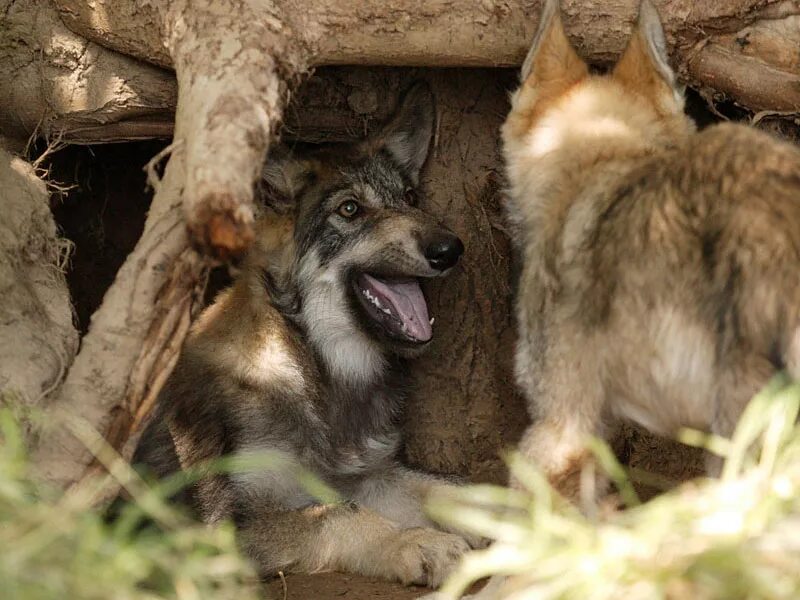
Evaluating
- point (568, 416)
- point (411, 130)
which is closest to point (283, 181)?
point (411, 130)

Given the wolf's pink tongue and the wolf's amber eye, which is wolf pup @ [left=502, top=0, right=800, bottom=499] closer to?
the wolf's pink tongue

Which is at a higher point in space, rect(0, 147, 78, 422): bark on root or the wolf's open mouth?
rect(0, 147, 78, 422): bark on root

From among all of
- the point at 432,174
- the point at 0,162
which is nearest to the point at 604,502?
the point at 432,174

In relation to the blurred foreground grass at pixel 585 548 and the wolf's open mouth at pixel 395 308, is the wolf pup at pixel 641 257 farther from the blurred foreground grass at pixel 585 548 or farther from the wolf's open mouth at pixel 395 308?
the wolf's open mouth at pixel 395 308

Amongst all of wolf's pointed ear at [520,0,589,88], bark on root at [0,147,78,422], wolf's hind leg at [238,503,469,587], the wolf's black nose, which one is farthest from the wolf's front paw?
wolf's pointed ear at [520,0,589,88]

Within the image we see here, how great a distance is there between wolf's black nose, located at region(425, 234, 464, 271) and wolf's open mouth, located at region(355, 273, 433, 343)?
0.35 meters

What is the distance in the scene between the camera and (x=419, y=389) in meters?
6.07

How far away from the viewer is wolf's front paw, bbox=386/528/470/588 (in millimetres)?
4598

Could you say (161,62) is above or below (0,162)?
above

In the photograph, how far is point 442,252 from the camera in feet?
17.4

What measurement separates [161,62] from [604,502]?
3057 mm

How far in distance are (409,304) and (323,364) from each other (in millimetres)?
573

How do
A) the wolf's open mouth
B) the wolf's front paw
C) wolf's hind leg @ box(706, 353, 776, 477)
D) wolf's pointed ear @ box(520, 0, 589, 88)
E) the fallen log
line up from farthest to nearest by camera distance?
the wolf's open mouth → the wolf's front paw → wolf's pointed ear @ box(520, 0, 589, 88) → the fallen log → wolf's hind leg @ box(706, 353, 776, 477)

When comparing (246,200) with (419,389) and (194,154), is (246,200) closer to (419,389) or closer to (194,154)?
(194,154)
